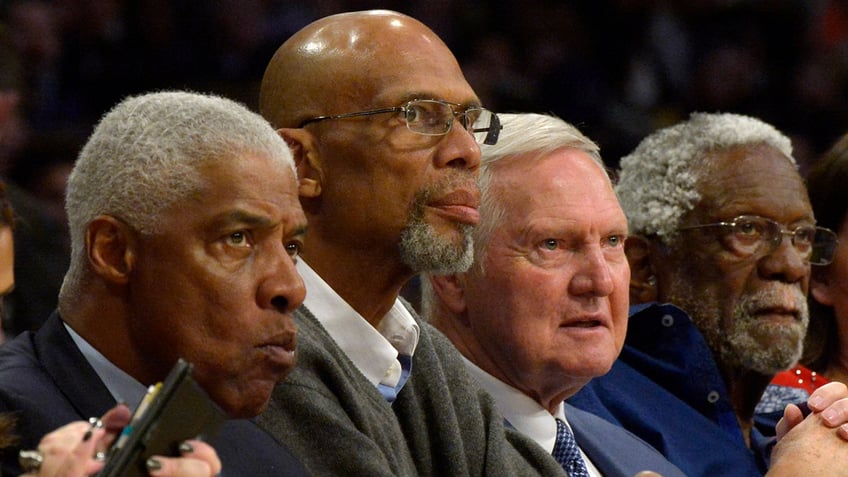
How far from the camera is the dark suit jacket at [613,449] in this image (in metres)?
3.24

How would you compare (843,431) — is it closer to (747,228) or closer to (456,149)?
(747,228)

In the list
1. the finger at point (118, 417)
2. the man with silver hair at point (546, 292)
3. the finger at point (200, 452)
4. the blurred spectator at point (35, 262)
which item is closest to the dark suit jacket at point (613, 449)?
the man with silver hair at point (546, 292)

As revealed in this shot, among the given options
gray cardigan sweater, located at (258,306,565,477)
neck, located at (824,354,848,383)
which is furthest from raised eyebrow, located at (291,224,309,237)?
neck, located at (824,354,848,383)

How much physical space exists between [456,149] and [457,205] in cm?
11

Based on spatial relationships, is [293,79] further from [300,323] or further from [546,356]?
[546,356]

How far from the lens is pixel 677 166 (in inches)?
157

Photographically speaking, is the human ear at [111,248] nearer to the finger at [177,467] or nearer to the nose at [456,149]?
the finger at [177,467]

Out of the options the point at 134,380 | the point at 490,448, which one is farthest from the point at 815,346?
the point at 134,380

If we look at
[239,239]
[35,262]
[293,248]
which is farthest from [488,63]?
[239,239]

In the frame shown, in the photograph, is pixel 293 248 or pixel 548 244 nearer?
pixel 293 248

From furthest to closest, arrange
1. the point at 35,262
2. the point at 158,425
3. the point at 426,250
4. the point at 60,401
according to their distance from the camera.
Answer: the point at 35,262 → the point at 426,250 → the point at 60,401 → the point at 158,425

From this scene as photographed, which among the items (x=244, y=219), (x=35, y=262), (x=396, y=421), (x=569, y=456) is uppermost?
(x=244, y=219)

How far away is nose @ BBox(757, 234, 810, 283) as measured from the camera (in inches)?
151

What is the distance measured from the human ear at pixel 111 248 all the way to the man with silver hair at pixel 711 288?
1685mm
